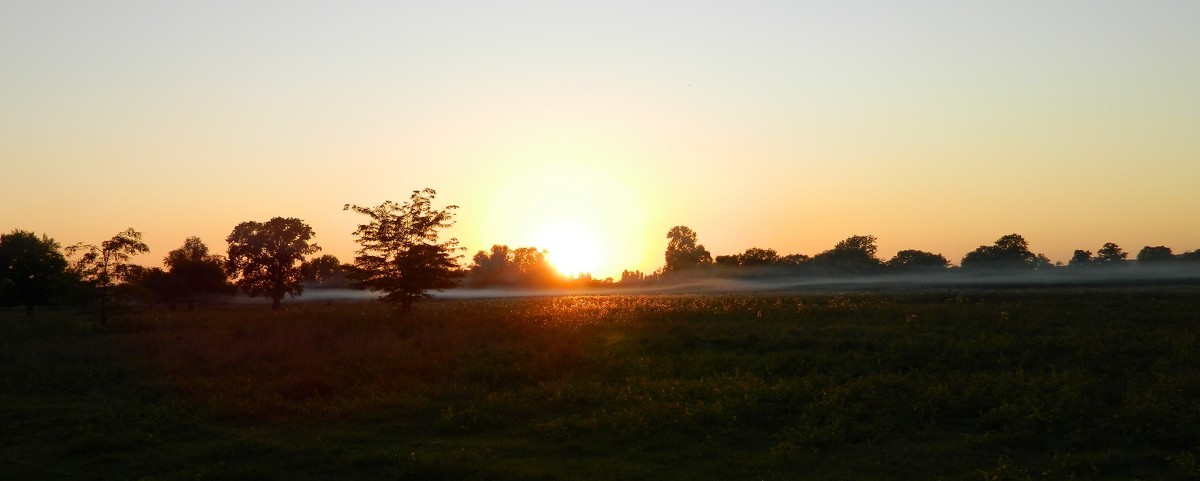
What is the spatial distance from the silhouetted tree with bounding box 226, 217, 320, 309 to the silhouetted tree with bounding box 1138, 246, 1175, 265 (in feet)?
354

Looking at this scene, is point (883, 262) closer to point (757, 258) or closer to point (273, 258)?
Result: point (757, 258)

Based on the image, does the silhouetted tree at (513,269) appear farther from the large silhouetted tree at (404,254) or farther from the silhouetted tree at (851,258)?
the large silhouetted tree at (404,254)

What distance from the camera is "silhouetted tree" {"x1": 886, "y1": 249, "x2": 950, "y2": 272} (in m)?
124

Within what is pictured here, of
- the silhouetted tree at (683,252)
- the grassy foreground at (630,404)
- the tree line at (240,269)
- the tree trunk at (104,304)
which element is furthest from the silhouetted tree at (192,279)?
the silhouetted tree at (683,252)

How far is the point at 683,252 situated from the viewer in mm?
155750

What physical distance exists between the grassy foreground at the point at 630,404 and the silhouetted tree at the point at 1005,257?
94813 millimetres

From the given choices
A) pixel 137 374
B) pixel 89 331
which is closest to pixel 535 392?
pixel 137 374

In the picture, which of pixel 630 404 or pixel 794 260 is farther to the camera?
pixel 794 260

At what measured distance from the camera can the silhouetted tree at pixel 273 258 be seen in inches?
3280

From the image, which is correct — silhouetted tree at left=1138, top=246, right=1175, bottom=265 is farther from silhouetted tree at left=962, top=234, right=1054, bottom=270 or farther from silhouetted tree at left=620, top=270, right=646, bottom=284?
silhouetted tree at left=620, top=270, right=646, bottom=284

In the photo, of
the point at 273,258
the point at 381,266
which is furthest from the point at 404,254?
the point at 273,258

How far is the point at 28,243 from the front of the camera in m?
82.4

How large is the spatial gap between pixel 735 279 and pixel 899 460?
106 m

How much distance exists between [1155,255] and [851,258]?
137 ft
